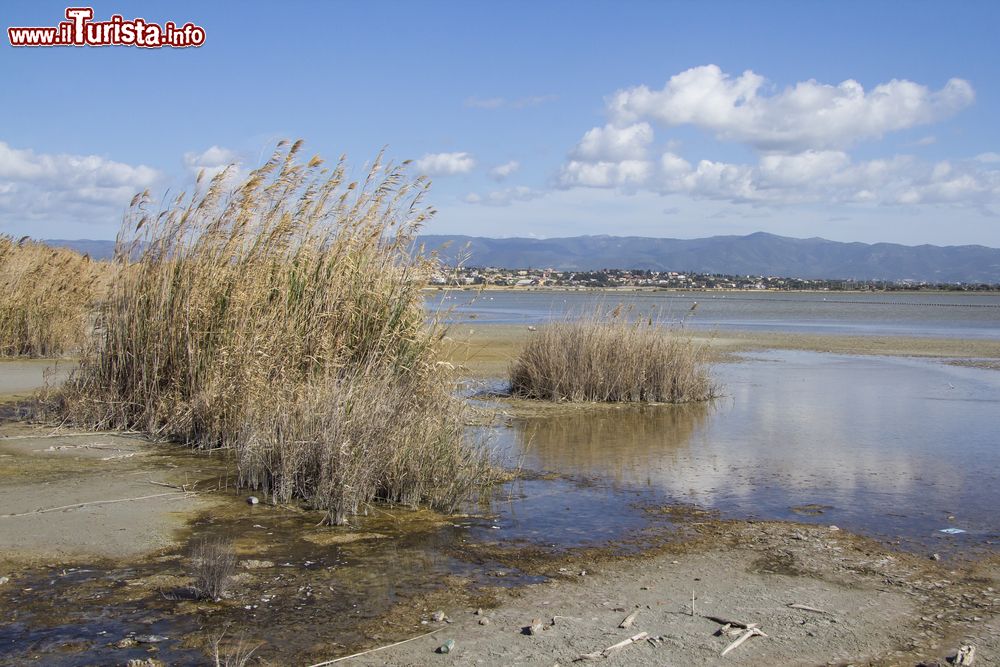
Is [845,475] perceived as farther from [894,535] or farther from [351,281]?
[351,281]

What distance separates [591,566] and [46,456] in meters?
6.17

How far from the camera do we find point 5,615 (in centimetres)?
562

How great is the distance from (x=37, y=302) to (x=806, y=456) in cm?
1616

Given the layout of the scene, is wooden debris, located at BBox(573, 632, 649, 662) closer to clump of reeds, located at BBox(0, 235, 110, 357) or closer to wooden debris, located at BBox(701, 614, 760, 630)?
wooden debris, located at BBox(701, 614, 760, 630)

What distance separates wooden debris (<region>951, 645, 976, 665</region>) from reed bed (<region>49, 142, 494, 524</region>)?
4.73m

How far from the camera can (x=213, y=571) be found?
5.96m

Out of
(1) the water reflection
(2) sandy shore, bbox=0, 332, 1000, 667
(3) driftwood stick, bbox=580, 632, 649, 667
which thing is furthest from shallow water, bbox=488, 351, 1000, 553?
(3) driftwood stick, bbox=580, 632, 649, 667

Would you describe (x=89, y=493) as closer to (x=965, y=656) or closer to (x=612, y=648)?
(x=612, y=648)

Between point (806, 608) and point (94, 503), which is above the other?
point (94, 503)

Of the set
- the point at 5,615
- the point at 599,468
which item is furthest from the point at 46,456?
the point at 599,468

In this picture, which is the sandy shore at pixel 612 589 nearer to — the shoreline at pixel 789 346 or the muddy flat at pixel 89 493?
the muddy flat at pixel 89 493

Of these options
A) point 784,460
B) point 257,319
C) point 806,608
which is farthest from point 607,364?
point 806,608

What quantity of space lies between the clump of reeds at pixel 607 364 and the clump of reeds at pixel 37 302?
939 cm

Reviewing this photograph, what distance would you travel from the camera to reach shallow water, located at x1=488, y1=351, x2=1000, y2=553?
29.7 ft
